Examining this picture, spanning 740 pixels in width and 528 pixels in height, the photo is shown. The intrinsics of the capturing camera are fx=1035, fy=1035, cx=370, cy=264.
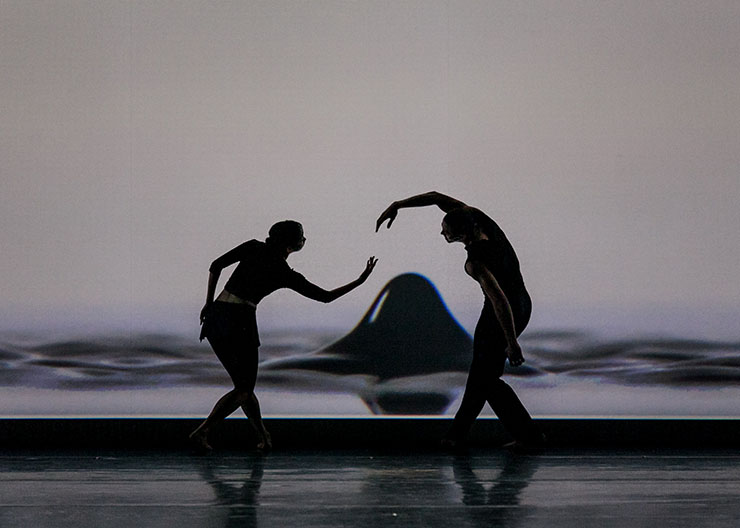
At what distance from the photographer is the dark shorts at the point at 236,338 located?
4.41 m

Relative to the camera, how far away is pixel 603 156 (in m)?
5.07

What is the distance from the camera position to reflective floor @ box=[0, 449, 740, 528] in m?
2.49

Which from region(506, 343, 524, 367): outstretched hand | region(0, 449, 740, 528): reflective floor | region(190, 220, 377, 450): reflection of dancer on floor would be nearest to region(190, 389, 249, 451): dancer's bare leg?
region(190, 220, 377, 450): reflection of dancer on floor

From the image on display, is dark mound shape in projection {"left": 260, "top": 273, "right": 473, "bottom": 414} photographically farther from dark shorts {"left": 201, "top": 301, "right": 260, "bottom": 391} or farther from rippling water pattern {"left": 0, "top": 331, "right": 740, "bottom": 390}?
dark shorts {"left": 201, "top": 301, "right": 260, "bottom": 391}

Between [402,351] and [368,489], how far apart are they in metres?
1.97

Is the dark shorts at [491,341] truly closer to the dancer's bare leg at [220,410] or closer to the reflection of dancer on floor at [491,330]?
the reflection of dancer on floor at [491,330]

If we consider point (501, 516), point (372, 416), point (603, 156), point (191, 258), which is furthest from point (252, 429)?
point (501, 516)

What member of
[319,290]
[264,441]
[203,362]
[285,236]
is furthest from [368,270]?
[203,362]

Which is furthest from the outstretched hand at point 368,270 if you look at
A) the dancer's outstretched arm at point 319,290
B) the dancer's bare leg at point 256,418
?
the dancer's bare leg at point 256,418

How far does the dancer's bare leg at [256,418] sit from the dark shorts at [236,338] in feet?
0.26

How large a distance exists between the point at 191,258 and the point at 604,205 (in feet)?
6.66

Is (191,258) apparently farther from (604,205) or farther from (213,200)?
(604,205)

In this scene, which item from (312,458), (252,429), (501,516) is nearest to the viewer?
(501,516)

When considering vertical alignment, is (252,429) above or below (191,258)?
below
